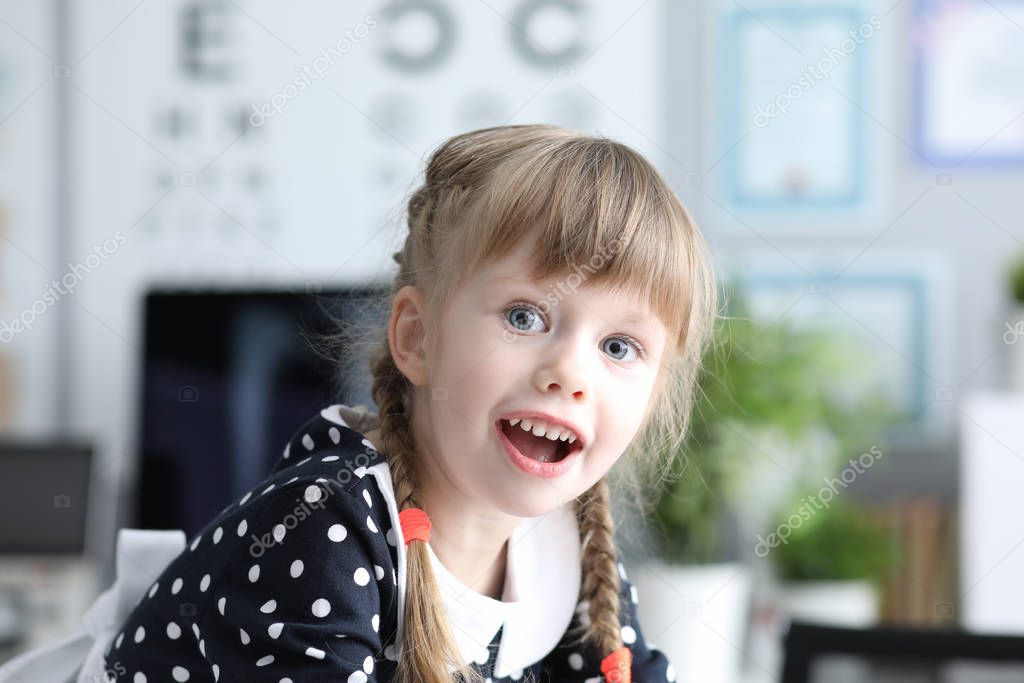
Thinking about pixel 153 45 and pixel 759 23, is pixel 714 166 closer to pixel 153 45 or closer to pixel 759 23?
pixel 759 23

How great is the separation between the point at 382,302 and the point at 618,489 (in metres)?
0.25

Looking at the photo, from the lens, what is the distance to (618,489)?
93 centimetres

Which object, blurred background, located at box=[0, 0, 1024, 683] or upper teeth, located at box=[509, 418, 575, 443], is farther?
blurred background, located at box=[0, 0, 1024, 683]

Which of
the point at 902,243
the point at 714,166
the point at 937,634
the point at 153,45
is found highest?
the point at 153,45

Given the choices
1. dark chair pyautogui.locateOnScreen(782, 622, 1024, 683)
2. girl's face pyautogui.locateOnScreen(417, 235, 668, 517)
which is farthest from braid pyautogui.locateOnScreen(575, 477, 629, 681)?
dark chair pyautogui.locateOnScreen(782, 622, 1024, 683)

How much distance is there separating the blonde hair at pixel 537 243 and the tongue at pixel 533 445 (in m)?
0.09

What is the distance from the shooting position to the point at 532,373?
66 cm

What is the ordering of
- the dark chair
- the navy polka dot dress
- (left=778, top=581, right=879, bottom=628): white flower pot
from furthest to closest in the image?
(left=778, top=581, right=879, bottom=628): white flower pot < the dark chair < the navy polka dot dress

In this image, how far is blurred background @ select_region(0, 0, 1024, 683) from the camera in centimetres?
218

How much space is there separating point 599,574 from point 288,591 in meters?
0.26

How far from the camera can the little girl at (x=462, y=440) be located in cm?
66

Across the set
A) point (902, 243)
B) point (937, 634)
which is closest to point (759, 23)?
point (902, 243)

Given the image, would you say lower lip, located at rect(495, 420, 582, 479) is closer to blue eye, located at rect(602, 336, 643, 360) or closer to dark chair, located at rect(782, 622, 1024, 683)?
blue eye, located at rect(602, 336, 643, 360)

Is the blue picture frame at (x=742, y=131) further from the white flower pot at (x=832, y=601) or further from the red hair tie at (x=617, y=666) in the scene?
the red hair tie at (x=617, y=666)
